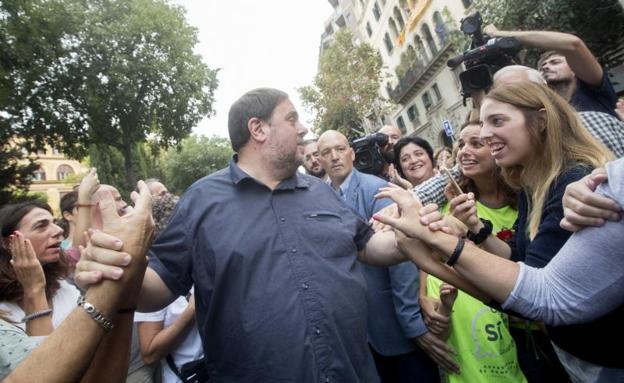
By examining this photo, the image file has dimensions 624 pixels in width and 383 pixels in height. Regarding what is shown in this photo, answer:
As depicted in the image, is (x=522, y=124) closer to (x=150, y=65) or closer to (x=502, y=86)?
(x=502, y=86)

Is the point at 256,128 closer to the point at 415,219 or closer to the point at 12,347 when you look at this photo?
the point at 415,219

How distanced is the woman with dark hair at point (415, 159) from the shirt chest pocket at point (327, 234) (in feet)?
6.12

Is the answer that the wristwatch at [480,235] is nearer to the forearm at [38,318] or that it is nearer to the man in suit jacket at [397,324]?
the man in suit jacket at [397,324]

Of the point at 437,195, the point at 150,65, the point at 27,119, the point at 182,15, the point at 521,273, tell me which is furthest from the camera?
the point at 182,15

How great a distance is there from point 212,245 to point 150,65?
19.4 meters

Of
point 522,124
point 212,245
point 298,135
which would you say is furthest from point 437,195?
point 212,245

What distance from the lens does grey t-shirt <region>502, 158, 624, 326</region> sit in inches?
44.0

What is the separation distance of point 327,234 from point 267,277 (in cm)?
40

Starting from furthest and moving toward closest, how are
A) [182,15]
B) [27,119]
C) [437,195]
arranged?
[182,15] < [27,119] < [437,195]

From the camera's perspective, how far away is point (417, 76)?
2402cm

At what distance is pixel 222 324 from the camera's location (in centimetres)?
175

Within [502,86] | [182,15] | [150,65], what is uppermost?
[182,15]

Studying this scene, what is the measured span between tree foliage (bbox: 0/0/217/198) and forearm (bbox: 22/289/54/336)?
683 inches

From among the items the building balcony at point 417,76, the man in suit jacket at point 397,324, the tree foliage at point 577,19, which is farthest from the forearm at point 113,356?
the building balcony at point 417,76
